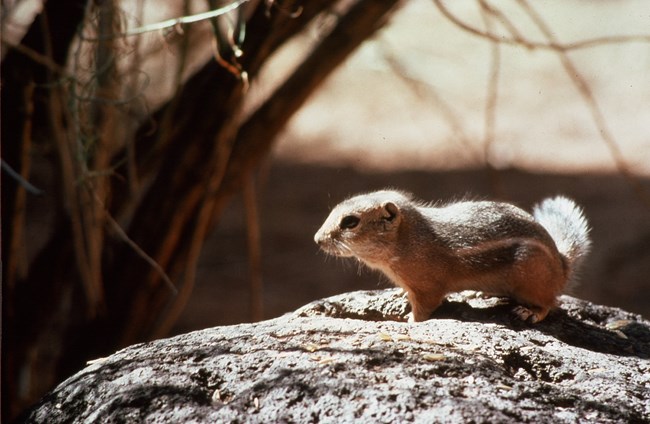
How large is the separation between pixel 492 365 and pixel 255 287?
11.0 feet

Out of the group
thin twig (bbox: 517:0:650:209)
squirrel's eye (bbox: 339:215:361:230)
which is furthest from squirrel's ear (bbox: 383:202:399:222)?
thin twig (bbox: 517:0:650:209)

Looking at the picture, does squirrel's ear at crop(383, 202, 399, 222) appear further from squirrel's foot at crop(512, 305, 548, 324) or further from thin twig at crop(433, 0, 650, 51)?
thin twig at crop(433, 0, 650, 51)

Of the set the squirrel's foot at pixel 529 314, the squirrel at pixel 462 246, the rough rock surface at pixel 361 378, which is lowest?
the rough rock surface at pixel 361 378

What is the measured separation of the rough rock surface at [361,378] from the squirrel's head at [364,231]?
28.4 inches

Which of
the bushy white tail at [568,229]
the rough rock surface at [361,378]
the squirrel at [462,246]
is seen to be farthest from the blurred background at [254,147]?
the rough rock surface at [361,378]

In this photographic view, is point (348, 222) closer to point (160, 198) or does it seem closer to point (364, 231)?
point (364, 231)

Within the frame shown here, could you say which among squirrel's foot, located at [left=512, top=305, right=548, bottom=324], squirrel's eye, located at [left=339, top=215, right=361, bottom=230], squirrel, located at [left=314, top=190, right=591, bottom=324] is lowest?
squirrel's foot, located at [left=512, top=305, right=548, bottom=324]

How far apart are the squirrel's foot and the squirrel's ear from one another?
69 centimetres

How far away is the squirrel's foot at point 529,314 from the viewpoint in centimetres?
362

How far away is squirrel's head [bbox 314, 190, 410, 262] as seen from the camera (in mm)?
4109

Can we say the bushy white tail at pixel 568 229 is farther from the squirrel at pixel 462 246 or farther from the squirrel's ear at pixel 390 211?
the squirrel's ear at pixel 390 211

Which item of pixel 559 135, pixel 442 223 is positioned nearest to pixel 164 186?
pixel 442 223

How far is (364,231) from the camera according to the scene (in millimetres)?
4113

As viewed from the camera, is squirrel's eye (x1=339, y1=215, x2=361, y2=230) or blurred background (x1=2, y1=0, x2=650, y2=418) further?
blurred background (x1=2, y1=0, x2=650, y2=418)
